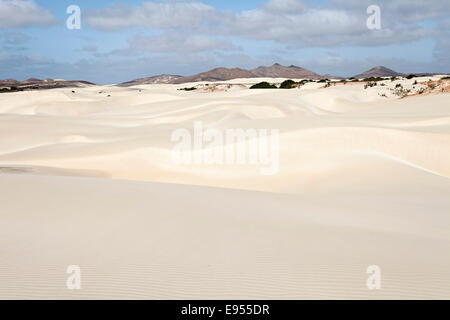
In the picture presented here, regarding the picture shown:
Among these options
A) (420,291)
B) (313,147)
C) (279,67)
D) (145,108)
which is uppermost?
(279,67)

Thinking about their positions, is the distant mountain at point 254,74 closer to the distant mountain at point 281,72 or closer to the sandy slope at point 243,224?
the distant mountain at point 281,72

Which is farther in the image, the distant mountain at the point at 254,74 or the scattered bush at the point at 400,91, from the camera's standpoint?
the distant mountain at the point at 254,74

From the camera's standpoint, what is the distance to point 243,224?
450cm

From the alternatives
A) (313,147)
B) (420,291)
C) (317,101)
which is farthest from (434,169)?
(317,101)

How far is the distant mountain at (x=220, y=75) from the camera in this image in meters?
69.2

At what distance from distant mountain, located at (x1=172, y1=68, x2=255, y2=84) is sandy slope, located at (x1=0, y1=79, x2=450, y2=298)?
194 ft

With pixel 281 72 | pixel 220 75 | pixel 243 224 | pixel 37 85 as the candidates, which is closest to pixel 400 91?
pixel 243 224

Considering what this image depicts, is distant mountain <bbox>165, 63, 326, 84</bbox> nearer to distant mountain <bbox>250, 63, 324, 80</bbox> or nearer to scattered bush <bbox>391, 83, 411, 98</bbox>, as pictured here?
distant mountain <bbox>250, 63, 324, 80</bbox>

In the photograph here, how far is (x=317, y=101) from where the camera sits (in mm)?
27062

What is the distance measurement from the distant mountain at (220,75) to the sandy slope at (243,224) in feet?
194

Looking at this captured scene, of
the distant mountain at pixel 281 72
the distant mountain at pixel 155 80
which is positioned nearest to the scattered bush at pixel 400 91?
the distant mountain at pixel 281 72

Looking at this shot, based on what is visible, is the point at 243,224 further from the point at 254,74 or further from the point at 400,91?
the point at 254,74
